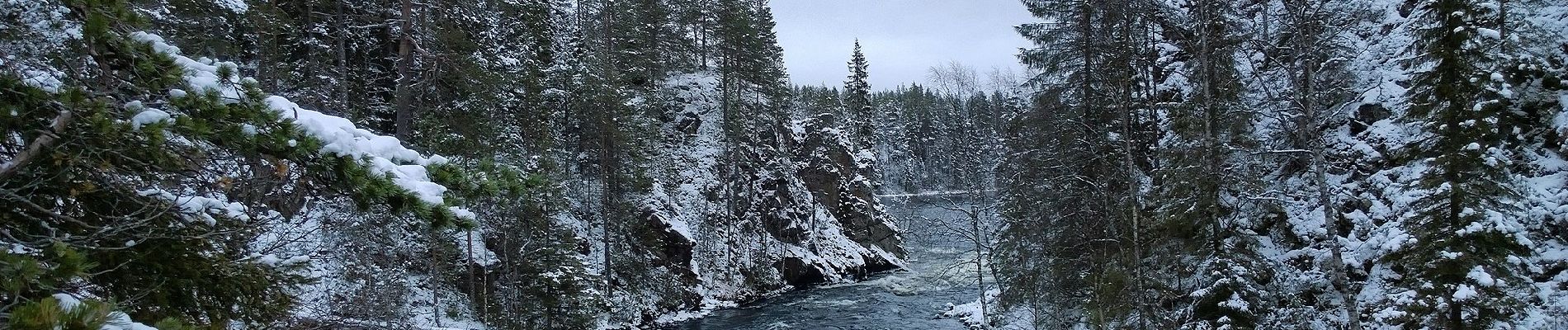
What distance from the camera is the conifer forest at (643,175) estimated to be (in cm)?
395

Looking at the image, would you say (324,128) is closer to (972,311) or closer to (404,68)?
(404,68)

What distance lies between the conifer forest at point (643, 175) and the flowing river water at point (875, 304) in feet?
0.94

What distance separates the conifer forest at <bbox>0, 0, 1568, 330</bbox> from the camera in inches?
156

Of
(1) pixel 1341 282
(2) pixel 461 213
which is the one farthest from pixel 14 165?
(1) pixel 1341 282

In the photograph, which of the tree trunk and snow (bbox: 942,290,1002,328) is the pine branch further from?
snow (bbox: 942,290,1002,328)

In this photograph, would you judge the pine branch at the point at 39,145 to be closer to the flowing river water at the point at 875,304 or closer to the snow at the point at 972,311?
the flowing river water at the point at 875,304

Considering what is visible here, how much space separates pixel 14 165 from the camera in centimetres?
332

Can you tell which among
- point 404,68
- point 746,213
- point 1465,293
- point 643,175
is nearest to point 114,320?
point 404,68

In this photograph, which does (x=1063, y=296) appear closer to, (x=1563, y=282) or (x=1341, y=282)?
(x=1341, y=282)

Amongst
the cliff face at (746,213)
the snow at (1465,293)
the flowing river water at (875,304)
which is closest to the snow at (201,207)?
the snow at (1465,293)

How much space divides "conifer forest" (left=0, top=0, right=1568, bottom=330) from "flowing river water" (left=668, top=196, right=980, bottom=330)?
287mm

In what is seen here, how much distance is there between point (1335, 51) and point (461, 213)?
1426 cm

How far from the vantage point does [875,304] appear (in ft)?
87.5


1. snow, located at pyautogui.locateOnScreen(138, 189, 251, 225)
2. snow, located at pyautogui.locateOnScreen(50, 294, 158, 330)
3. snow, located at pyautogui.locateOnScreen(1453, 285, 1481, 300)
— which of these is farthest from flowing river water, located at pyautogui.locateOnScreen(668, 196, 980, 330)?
snow, located at pyautogui.locateOnScreen(50, 294, 158, 330)
